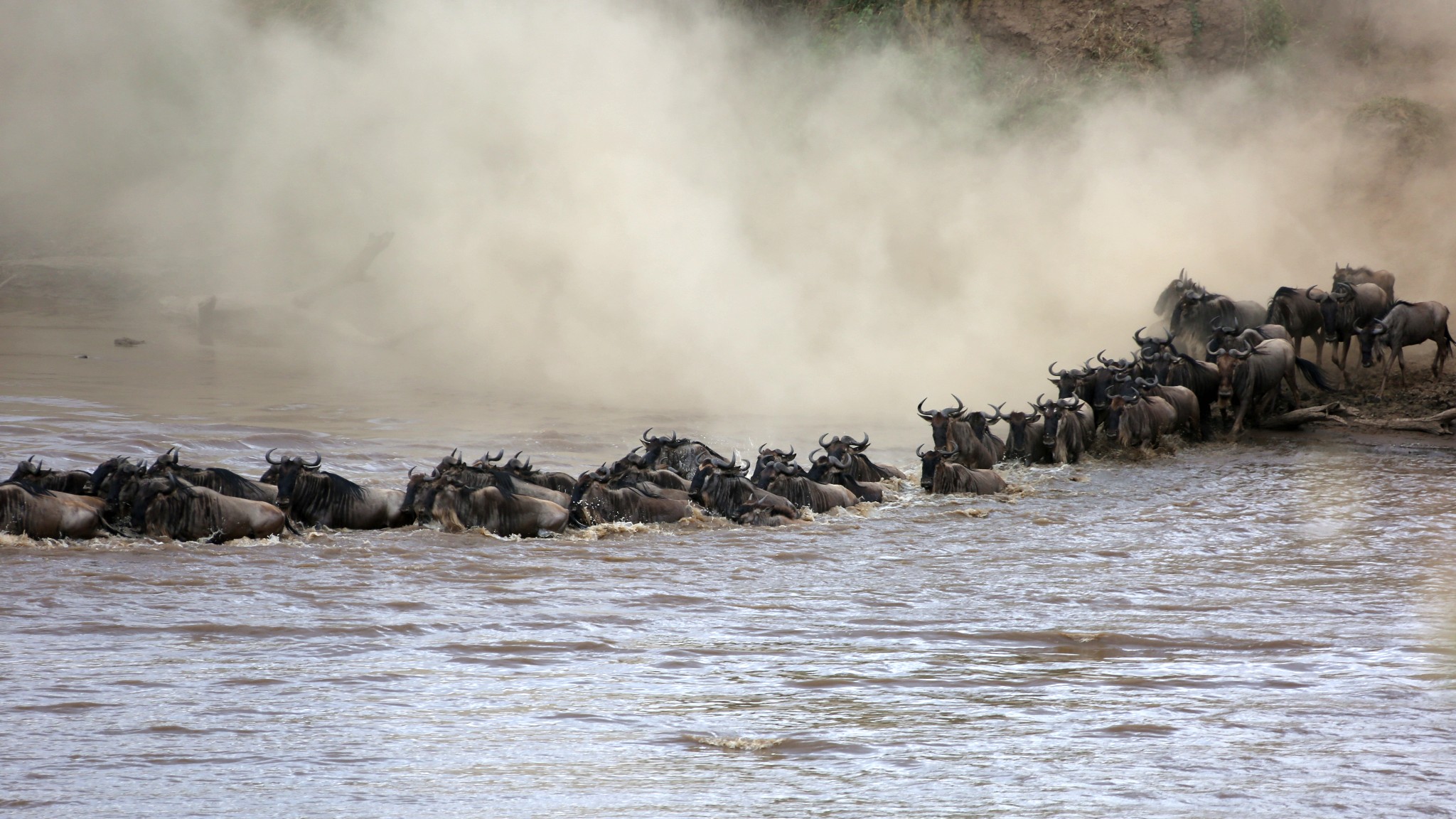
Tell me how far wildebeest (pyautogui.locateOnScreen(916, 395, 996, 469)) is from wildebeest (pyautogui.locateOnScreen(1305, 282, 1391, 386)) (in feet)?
20.1

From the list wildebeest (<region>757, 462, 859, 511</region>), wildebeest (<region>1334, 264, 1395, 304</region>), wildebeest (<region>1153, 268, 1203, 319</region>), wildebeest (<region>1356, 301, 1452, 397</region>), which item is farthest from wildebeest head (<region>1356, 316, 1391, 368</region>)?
wildebeest (<region>757, 462, 859, 511</region>)

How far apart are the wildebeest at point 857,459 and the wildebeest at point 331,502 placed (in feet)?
13.7

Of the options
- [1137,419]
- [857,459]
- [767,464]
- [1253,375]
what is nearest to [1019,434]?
[1137,419]

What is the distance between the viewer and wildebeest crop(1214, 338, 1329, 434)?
50.4ft

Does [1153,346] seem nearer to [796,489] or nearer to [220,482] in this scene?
[796,489]

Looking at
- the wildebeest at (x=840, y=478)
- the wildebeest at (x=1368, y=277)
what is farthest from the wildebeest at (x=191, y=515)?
the wildebeest at (x=1368, y=277)

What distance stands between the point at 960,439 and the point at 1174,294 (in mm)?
7678

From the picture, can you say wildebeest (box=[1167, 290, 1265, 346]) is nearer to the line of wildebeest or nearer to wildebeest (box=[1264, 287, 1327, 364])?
the line of wildebeest

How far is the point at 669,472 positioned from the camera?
11844mm

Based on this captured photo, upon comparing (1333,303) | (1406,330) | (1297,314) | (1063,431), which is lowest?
(1063,431)

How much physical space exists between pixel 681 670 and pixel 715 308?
59.4 feet

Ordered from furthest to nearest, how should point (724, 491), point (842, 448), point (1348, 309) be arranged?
point (1348, 309), point (842, 448), point (724, 491)

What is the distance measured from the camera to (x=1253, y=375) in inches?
605

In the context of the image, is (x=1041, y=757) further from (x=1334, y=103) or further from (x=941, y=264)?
(x=1334, y=103)
